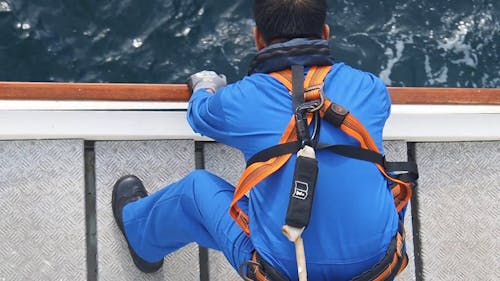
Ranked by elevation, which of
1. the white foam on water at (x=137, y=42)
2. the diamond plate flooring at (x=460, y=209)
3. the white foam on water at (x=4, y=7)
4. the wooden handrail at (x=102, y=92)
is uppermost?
the wooden handrail at (x=102, y=92)

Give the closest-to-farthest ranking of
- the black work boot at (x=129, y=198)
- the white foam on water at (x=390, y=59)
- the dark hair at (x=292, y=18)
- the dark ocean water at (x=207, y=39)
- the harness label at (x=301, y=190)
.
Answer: the harness label at (x=301, y=190) → the dark hair at (x=292, y=18) → the black work boot at (x=129, y=198) → the dark ocean water at (x=207, y=39) → the white foam on water at (x=390, y=59)

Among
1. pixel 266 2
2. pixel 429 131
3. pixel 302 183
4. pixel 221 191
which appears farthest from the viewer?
pixel 429 131

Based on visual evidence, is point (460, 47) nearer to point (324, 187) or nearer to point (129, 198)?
point (129, 198)

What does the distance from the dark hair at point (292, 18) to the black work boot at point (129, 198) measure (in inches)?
39.3

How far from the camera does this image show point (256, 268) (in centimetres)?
228

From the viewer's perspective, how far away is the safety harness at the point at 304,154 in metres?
2.09

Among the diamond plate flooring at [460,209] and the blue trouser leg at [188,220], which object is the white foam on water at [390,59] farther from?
the blue trouser leg at [188,220]

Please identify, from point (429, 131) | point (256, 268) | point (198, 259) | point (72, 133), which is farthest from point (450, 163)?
point (72, 133)

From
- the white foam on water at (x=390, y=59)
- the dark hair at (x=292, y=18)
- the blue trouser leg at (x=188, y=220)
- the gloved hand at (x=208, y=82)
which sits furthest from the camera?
the white foam on water at (x=390, y=59)

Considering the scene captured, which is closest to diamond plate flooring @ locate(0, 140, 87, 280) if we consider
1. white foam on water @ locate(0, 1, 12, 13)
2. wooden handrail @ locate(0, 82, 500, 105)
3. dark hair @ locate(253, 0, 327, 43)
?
wooden handrail @ locate(0, 82, 500, 105)

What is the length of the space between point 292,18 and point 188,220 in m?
0.80

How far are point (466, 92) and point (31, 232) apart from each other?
1821mm

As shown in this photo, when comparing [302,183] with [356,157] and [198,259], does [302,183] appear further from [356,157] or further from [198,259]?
[198,259]

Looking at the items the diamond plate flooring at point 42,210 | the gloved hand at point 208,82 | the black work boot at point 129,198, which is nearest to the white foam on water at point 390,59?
the gloved hand at point 208,82
